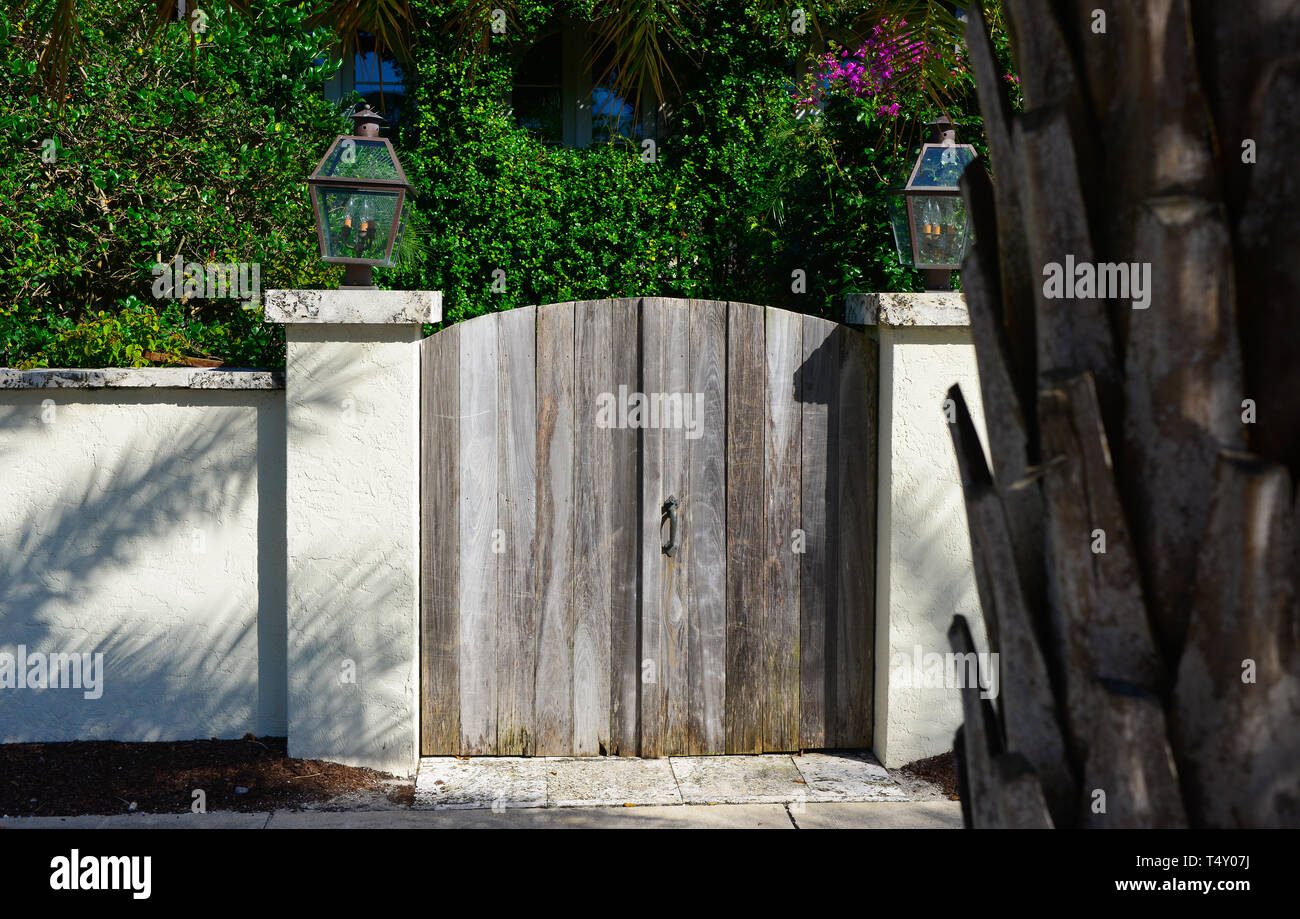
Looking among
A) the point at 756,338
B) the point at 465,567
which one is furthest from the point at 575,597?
the point at 756,338

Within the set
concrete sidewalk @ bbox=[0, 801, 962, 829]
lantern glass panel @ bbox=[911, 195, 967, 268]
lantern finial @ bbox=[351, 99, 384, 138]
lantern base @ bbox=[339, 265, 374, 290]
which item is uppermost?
lantern finial @ bbox=[351, 99, 384, 138]

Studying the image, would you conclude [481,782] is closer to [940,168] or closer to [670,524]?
[670,524]

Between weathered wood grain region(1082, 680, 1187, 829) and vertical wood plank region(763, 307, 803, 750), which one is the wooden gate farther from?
weathered wood grain region(1082, 680, 1187, 829)

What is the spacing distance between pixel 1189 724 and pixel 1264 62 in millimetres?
849

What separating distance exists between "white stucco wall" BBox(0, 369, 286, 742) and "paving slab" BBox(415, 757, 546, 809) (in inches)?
31.4

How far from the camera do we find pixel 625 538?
207 inches

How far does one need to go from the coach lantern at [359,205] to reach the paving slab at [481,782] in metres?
2.26

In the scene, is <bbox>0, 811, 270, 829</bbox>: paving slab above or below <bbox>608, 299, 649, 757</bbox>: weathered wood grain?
below

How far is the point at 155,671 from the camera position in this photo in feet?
17.0

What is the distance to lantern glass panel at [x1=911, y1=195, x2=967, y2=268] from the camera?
5.34 metres

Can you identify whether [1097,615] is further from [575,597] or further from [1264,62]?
[575,597]

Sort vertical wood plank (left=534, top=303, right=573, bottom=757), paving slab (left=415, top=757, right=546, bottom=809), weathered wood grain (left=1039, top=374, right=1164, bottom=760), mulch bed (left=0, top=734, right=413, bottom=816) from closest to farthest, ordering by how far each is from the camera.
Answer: weathered wood grain (left=1039, top=374, right=1164, bottom=760)
mulch bed (left=0, top=734, right=413, bottom=816)
paving slab (left=415, top=757, right=546, bottom=809)
vertical wood plank (left=534, top=303, right=573, bottom=757)

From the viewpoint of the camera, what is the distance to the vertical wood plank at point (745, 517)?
5.26m

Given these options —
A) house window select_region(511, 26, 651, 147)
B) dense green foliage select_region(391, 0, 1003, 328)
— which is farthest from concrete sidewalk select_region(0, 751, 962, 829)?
house window select_region(511, 26, 651, 147)
